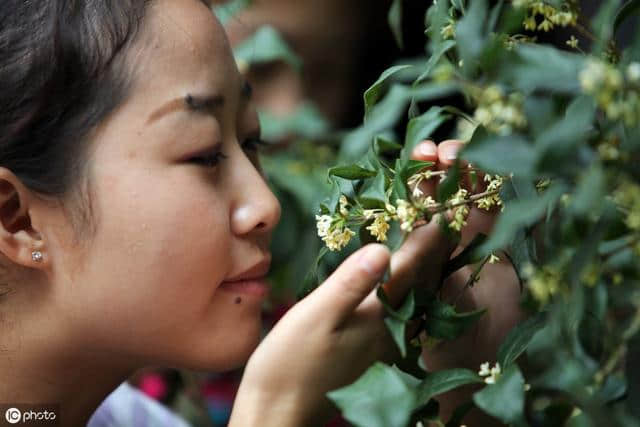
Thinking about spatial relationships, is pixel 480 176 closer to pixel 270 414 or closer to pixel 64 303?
pixel 270 414

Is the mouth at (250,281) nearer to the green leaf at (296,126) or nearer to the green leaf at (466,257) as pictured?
the green leaf at (466,257)

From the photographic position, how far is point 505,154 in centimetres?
50

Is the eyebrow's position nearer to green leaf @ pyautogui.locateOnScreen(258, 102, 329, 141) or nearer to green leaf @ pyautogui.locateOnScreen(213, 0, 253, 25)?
green leaf @ pyautogui.locateOnScreen(213, 0, 253, 25)

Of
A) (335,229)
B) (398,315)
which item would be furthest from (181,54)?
(398,315)

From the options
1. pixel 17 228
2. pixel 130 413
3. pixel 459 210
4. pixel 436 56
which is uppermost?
pixel 436 56

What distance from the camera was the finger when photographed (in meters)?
0.69

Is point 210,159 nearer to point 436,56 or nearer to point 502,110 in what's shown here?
point 436,56

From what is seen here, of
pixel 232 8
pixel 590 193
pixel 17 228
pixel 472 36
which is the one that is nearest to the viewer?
pixel 590 193

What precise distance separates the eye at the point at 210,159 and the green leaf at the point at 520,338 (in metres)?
0.35

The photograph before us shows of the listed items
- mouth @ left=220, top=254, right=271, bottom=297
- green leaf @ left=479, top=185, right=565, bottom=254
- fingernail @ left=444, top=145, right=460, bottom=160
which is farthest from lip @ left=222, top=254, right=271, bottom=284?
green leaf @ left=479, top=185, right=565, bottom=254

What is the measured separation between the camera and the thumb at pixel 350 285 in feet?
2.15

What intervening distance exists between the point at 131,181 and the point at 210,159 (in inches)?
3.1

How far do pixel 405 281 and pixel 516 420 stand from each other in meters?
0.17

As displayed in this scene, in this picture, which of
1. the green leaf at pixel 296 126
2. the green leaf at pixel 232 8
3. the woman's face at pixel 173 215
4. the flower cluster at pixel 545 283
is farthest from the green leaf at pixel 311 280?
the green leaf at pixel 296 126
